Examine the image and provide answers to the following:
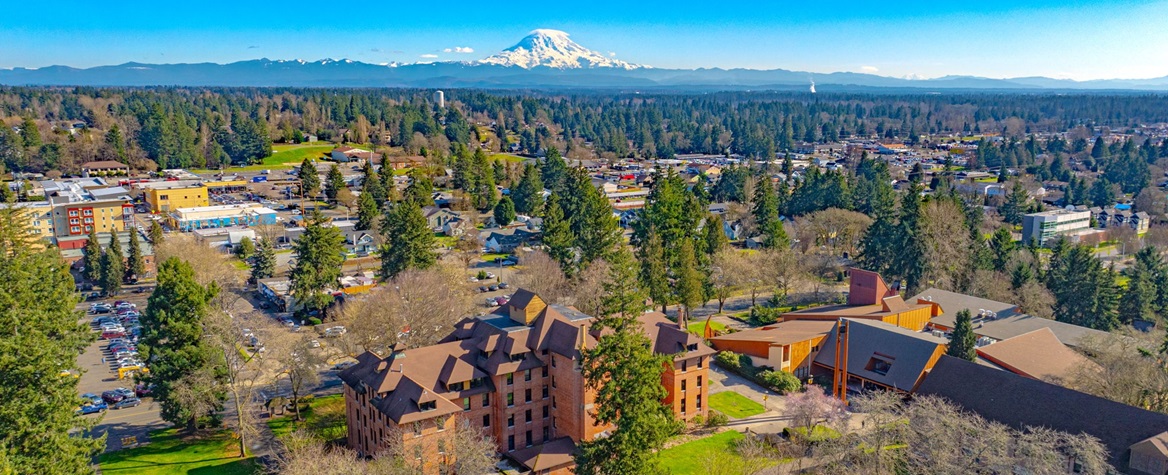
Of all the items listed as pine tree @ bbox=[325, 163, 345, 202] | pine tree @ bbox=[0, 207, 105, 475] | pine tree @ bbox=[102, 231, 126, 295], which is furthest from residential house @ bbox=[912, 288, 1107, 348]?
pine tree @ bbox=[325, 163, 345, 202]

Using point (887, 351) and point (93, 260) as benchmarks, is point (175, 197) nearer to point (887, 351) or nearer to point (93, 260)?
point (93, 260)

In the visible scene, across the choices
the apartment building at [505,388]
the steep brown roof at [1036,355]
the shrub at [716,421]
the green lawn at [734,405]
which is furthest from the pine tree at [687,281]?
the steep brown roof at [1036,355]

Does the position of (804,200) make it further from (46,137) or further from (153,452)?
(46,137)

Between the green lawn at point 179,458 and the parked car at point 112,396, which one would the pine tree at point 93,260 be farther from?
the green lawn at point 179,458

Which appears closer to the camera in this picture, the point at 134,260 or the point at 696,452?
the point at 696,452

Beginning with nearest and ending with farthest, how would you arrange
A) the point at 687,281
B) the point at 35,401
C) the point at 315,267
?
the point at 35,401, the point at 687,281, the point at 315,267

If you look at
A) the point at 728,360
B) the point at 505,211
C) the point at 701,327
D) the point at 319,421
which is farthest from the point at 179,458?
the point at 505,211
